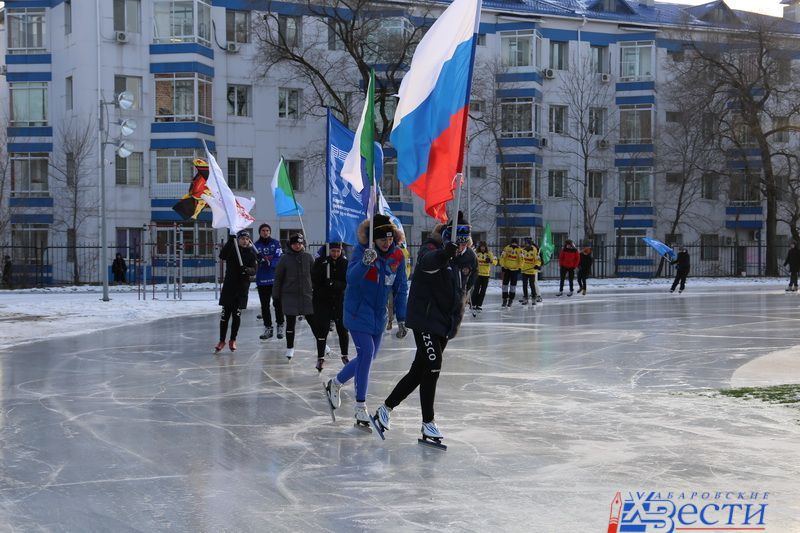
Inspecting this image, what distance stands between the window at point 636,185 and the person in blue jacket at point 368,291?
4877 centimetres

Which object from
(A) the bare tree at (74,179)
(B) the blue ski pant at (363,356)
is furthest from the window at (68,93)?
(B) the blue ski pant at (363,356)

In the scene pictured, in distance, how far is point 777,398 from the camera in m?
10.3

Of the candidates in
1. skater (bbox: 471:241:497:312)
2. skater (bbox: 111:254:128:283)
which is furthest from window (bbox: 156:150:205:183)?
skater (bbox: 471:241:497:312)

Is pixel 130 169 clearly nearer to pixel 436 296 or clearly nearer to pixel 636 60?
pixel 636 60

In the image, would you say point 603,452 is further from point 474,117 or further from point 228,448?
point 474,117

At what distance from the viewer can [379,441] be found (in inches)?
325

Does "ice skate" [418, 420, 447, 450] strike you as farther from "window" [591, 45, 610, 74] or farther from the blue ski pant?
"window" [591, 45, 610, 74]

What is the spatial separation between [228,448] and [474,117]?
142ft

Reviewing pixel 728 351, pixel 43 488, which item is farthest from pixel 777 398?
pixel 43 488

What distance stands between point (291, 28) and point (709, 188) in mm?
25691

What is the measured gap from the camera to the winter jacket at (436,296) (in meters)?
8.09

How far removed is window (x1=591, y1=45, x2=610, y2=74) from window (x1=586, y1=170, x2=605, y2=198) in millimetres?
5588

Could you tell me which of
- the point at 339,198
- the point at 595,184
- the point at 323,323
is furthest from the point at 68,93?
the point at 323,323

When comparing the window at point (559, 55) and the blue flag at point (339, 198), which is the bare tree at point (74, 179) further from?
the blue flag at point (339, 198)
